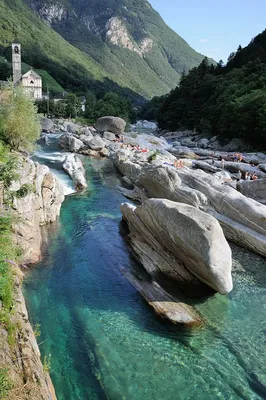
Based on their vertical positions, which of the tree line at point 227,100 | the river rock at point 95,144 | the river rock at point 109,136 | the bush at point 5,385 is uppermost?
the tree line at point 227,100

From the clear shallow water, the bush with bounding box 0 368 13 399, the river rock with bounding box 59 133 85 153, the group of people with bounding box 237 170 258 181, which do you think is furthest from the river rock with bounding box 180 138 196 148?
the bush with bounding box 0 368 13 399

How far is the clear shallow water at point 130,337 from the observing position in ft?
35.0

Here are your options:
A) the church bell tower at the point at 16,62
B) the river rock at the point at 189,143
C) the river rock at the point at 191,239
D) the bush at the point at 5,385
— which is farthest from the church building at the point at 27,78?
the bush at the point at 5,385

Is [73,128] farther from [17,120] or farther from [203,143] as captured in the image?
[17,120]

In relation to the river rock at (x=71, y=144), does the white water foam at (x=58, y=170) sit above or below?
below

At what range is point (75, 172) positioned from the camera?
36281 mm

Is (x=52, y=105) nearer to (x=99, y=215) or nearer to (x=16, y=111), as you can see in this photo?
(x=16, y=111)

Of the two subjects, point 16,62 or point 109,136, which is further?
point 16,62

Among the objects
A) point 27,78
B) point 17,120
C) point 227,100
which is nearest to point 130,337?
point 17,120

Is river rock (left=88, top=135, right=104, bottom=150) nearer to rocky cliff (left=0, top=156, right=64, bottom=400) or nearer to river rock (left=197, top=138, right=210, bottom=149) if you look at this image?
river rock (left=197, top=138, right=210, bottom=149)

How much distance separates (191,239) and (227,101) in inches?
2358

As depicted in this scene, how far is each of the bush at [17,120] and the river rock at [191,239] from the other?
51.5 feet

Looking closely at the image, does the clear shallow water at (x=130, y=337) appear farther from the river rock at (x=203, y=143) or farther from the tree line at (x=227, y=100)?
the river rock at (x=203, y=143)

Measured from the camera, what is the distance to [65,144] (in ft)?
193
